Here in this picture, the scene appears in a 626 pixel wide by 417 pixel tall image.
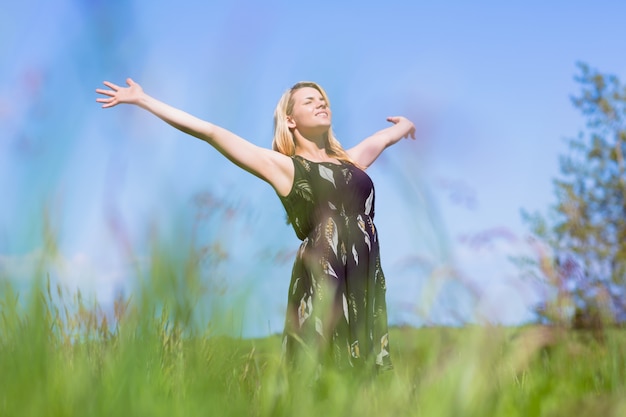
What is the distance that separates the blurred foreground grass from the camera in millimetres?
1471

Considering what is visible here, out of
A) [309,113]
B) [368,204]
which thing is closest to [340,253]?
[368,204]

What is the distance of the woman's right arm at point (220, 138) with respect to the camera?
3578 mm

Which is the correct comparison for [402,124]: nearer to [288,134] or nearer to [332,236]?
[288,134]

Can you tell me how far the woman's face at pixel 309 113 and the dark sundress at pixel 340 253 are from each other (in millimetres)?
250

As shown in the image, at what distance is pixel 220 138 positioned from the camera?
13.0 feet

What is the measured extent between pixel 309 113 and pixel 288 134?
0.19 metres

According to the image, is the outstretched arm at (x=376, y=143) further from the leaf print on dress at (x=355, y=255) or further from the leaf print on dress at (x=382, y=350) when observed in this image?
the leaf print on dress at (x=382, y=350)

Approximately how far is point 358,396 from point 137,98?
93.9 inches

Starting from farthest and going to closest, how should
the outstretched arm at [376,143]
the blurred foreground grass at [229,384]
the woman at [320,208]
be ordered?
the outstretched arm at [376,143] → the woman at [320,208] → the blurred foreground grass at [229,384]

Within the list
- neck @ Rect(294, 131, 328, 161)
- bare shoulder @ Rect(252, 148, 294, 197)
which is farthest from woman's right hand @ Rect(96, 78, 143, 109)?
neck @ Rect(294, 131, 328, 161)

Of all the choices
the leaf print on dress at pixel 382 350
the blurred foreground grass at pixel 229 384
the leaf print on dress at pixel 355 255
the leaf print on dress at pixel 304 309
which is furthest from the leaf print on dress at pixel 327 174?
the blurred foreground grass at pixel 229 384

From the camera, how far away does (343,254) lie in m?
4.29

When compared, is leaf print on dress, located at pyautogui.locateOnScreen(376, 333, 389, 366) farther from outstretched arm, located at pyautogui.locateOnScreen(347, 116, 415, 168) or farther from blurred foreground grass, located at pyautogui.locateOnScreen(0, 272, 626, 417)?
blurred foreground grass, located at pyautogui.locateOnScreen(0, 272, 626, 417)

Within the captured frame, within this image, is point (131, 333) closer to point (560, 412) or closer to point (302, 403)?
point (302, 403)
